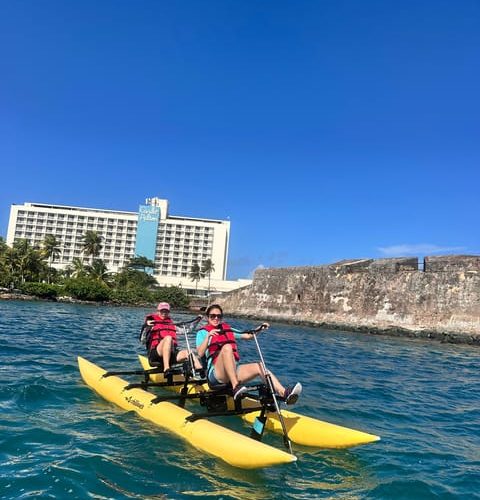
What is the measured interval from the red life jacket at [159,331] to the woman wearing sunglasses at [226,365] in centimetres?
183

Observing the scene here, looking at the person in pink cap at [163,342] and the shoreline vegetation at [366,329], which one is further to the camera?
the shoreline vegetation at [366,329]

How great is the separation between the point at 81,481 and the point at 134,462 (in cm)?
64

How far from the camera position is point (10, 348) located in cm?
1165

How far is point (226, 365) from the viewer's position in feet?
18.8

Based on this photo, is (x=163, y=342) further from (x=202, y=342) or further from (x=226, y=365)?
(x=226, y=365)

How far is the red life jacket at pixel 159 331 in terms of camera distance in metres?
7.90

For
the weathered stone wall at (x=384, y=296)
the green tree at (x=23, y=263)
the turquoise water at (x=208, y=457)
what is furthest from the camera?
the green tree at (x=23, y=263)

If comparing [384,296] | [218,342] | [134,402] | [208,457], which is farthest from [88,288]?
[208,457]

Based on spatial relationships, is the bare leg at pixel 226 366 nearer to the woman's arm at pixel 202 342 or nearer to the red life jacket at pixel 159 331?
the woman's arm at pixel 202 342

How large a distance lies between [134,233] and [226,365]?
351 feet

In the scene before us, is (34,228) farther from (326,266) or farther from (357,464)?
(357,464)

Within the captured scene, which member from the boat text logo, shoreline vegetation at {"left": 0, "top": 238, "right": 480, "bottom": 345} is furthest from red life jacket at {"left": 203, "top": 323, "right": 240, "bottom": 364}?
shoreline vegetation at {"left": 0, "top": 238, "right": 480, "bottom": 345}

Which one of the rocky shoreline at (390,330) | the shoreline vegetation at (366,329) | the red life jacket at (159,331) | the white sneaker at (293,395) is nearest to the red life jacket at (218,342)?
the white sneaker at (293,395)

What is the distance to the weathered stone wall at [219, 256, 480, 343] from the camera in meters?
26.5
